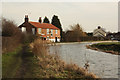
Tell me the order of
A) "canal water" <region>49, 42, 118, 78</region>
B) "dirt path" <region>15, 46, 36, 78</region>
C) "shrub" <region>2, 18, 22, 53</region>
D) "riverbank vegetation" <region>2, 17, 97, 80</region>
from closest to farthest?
"dirt path" <region>15, 46, 36, 78</region>, "riverbank vegetation" <region>2, 17, 97, 80</region>, "canal water" <region>49, 42, 118, 78</region>, "shrub" <region>2, 18, 22, 53</region>

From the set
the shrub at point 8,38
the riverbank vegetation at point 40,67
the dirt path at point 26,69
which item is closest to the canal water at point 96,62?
the riverbank vegetation at point 40,67

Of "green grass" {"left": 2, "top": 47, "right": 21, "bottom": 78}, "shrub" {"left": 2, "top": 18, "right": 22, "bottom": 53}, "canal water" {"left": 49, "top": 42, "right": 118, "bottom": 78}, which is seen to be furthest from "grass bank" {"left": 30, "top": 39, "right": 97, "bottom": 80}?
"shrub" {"left": 2, "top": 18, "right": 22, "bottom": 53}

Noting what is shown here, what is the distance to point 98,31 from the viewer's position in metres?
103

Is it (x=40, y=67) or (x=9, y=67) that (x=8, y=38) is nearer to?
(x=9, y=67)

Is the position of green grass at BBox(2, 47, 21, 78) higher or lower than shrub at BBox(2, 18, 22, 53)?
lower

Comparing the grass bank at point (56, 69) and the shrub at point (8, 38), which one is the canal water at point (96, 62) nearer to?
the grass bank at point (56, 69)

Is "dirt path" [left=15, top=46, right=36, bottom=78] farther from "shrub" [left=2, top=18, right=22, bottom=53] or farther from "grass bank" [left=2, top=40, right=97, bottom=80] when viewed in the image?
"shrub" [left=2, top=18, right=22, bottom=53]

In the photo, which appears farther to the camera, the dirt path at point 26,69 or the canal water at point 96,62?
the canal water at point 96,62

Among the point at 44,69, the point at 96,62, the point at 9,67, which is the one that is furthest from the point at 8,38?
the point at 96,62

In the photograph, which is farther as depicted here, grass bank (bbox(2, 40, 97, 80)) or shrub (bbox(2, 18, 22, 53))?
shrub (bbox(2, 18, 22, 53))

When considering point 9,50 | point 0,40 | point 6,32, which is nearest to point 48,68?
point 0,40

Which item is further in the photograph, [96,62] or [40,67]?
[96,62]

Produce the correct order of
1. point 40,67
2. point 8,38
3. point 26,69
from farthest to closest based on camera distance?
point 8,38, point 40,67, point 26,69

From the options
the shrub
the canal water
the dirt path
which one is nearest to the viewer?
the dirt path
